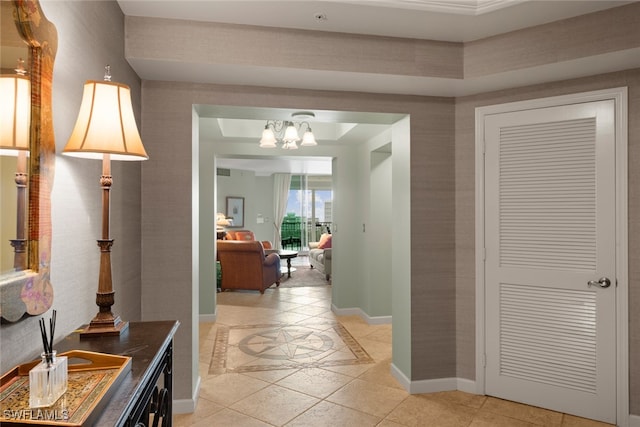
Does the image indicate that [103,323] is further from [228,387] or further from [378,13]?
[378,13]

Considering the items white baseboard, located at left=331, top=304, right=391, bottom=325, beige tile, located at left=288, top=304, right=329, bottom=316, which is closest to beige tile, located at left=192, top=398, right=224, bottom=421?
white baseboard, located at left=331, top=304, right=391, bottom=325

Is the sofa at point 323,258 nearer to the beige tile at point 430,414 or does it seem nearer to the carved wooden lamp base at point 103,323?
the beige tile at point 430,414

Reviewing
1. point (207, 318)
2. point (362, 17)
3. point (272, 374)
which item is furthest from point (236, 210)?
point (362, 17)

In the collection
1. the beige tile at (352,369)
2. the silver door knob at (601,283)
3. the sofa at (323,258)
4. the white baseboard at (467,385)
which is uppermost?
the silver door knob at (601,283)

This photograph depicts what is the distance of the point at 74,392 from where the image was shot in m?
1.00

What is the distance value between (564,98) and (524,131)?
12.6 inches

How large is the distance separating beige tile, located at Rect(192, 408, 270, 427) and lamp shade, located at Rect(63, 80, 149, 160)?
6.55ft

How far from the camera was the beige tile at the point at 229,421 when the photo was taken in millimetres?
2605

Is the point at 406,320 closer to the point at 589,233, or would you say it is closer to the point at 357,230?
the point at 589,233

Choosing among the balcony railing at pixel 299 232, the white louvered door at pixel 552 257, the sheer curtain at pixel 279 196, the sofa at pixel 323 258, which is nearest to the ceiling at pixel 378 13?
the white louvered door at pixel 552 257

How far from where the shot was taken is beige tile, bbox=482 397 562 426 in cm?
266

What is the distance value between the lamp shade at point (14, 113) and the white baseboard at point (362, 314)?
14.4 feet

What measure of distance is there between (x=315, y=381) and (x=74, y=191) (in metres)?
2.46

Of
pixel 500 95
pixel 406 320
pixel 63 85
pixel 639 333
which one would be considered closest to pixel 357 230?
pixel 406 320
